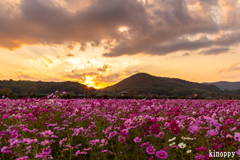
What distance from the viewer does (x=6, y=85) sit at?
69312mm

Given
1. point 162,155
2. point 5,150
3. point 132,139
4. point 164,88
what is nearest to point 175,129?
point 162,155

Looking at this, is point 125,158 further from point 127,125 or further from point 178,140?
point 178,140

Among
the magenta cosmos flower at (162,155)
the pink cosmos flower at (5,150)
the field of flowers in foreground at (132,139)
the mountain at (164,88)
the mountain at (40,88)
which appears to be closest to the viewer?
the magenta cosmos flower at (162,155)

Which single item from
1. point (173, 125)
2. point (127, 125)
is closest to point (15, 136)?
point (127, 125)

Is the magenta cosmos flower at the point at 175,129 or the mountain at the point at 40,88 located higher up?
the mountain at the point at 40,88

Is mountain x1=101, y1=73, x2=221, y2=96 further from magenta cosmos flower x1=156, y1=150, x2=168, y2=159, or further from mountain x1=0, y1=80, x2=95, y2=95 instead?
magenta cosmos flower x1=156, y1=150, x2=168, y2=159

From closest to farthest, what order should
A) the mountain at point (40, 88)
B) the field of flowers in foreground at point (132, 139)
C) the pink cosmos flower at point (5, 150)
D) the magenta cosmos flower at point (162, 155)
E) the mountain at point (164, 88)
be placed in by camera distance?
1. the magenta cosmos flower at point (162, 155)
2. the pink cosmos flower at point (5, 150)
3. the field of flowers in foreground at point (132, 139)
4. the mountain at point (40, 88)
5. the mountain at point (164, 88)

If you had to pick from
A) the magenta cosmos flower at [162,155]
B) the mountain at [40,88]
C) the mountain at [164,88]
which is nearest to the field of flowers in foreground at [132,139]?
the magenta cosmos flower at [162,155]

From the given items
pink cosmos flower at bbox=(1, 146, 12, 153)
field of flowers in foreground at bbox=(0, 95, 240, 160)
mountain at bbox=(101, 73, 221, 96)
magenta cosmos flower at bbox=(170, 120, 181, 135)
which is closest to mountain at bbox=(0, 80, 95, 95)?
mountain at bbox=(101, 73, 221, 96)

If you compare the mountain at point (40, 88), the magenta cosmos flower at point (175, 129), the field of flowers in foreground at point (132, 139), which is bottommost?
the field of flowers in foreground at point (132, 139)

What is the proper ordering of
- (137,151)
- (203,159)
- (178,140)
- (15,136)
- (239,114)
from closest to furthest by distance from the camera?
(203,159), (15,136), (137,151), (178,140), (239,114)

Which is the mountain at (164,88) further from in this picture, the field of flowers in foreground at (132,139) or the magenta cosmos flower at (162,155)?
the magenta cosmos flower at (162,155)

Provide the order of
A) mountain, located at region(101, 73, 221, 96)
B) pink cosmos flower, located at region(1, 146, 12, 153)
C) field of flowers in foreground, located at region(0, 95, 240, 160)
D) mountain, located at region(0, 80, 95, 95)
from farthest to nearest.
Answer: mountain, located at region(101, 73, 221, 96) → mountain, located at region(0, 80, 95, 95) → field of flowers in foreground, located at region(0, 95, 240, 160) → pink cosmos flower, located at region(1, 146, 12, 153)

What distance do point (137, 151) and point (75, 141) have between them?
1.89 m
